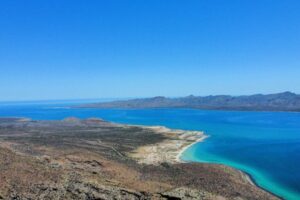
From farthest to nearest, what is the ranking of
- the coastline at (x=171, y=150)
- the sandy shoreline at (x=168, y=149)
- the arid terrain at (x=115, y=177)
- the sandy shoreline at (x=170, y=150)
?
the sandy shoreline at (x=168, y=149)
the sandy shoreline at (x=170, y=150)
the coastline at (x=171, y=150)
the arid terrain at (x=115, y=177)

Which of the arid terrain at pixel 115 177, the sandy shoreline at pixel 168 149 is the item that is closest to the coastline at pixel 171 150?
the sandy shoreline at pixel 168 149

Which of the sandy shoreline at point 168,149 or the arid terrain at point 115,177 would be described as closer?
the arid terrain at point 115,177

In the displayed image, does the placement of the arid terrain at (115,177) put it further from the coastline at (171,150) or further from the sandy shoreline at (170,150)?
the coastline at (171,150)

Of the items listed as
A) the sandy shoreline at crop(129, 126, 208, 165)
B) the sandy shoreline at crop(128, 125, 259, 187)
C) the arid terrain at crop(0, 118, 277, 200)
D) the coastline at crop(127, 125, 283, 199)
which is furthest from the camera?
the sandy shoreline at crop(129, 126, 208, 165)

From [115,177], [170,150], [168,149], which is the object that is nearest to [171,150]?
[170,150]

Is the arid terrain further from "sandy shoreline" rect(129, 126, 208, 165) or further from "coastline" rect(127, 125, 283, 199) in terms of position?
"coastline" rect(127, 125, 283, 199)

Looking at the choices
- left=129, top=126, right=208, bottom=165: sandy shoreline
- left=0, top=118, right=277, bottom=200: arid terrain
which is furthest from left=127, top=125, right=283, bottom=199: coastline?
left=0, top=118, right=277, bottom=200: arid terrain

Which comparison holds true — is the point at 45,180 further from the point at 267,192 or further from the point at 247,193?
the point at 267,192

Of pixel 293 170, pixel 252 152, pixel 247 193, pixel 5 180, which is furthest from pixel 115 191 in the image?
pixel 252 152

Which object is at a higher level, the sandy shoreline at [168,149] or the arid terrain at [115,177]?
the arid terrain at [115,177]

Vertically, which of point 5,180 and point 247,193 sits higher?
point 5,180

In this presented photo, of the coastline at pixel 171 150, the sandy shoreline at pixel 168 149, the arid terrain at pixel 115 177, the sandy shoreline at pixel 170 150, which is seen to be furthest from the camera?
the sandy shoreline at pixel 168 149
